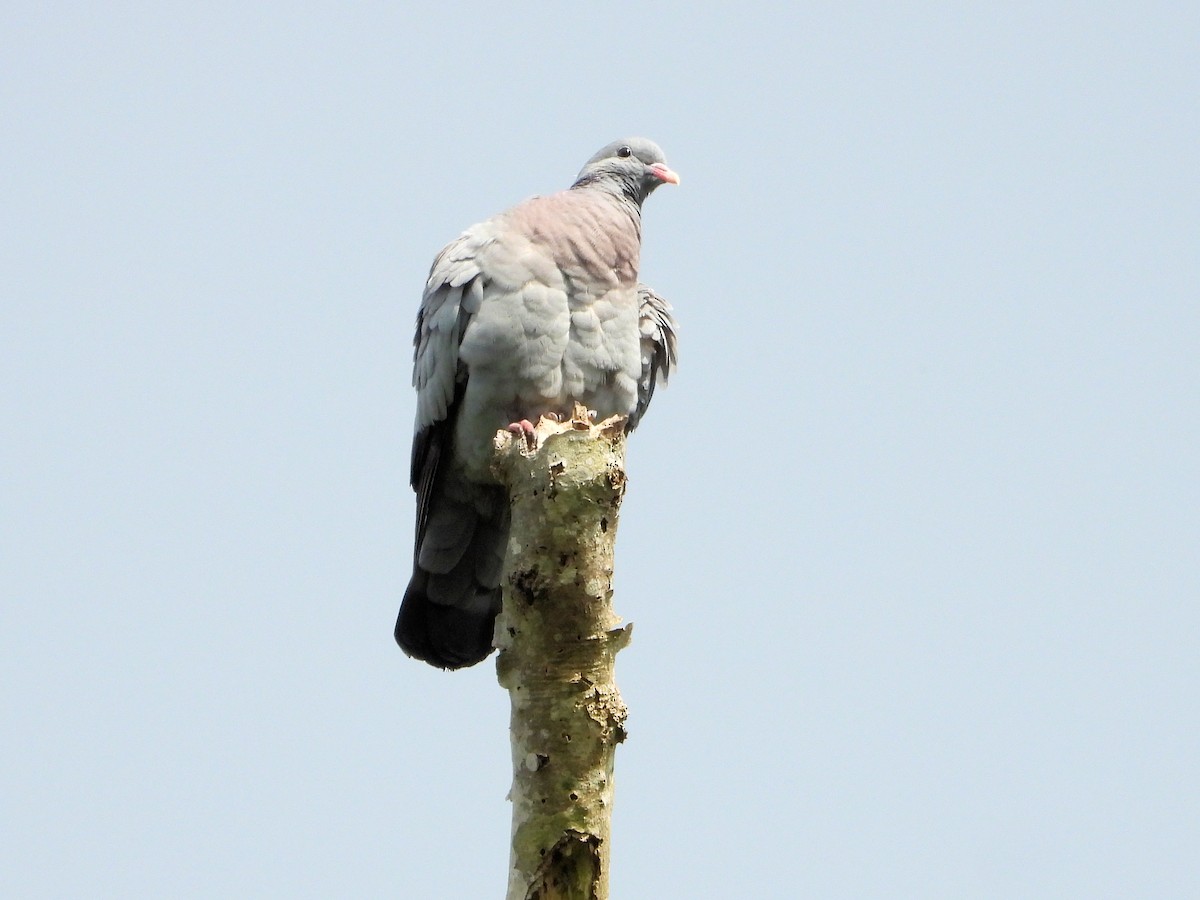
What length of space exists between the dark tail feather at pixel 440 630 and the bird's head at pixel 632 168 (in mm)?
2159

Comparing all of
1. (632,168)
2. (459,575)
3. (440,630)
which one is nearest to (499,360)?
(459,575)

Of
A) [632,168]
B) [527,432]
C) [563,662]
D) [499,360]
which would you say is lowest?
[563,662]

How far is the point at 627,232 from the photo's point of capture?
6555 millimetres

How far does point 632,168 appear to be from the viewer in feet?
23.6

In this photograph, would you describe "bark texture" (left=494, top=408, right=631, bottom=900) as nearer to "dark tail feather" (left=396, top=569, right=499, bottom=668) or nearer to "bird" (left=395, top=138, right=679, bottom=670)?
"bird" (left=395, top=138, right=679, bottom=670)

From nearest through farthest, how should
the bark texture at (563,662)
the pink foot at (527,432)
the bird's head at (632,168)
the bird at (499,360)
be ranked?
the bark texture at (563,662)
the pink foot at (527,432)
the bird at (499,360)
the bird's head at (632,168)

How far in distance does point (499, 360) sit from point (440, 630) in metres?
1.42

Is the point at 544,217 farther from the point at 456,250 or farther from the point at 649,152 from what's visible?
the point at 649,152

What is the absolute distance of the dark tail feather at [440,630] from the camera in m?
6.60

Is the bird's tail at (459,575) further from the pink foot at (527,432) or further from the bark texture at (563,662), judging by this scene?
the bark texture at (563,662)

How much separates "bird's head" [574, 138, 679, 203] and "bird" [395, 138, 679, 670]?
0.09 meters

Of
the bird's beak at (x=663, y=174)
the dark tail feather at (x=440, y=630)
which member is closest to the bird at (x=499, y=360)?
the dark tail feather at (x=440, y=630)

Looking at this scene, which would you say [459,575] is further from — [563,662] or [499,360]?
[563,662]

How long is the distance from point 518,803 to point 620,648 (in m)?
0.59
